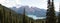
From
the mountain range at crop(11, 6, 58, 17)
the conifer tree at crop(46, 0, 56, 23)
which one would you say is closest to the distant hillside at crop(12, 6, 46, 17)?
the mountain range at crop(11, 6, 58, 17)

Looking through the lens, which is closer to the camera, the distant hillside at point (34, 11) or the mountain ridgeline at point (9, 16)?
the mountain ridgeline at point (9, 16)

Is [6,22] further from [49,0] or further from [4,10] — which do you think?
[49,0]

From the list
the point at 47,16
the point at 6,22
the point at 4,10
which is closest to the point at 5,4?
the point at 4,10

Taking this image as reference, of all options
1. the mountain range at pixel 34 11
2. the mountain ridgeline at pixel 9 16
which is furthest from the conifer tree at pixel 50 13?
the mountain ridgeline at pixel 9 16

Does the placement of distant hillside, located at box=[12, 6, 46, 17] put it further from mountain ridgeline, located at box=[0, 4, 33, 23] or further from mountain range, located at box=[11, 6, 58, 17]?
mountain ridgeline, located at box=[0, 4, 33, 23]

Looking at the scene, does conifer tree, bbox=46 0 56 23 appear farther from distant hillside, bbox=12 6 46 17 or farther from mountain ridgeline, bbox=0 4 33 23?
mountain ridgeline, bbox=0 4 33 23

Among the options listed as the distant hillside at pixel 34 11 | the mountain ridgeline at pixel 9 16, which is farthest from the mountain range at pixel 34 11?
the mountain ridgeline at pixel 9 16

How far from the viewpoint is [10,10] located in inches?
56.0

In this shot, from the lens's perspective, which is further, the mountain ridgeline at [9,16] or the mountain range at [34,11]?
the mountain range at [34,11]

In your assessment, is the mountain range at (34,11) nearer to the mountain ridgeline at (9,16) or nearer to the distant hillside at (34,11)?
the distant hillside at (34,11)

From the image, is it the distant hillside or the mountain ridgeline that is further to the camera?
the distant hillside

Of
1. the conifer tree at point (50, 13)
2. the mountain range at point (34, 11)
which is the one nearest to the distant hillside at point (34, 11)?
the mountain range at point (34, 11)

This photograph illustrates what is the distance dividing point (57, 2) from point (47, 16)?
0.29 m

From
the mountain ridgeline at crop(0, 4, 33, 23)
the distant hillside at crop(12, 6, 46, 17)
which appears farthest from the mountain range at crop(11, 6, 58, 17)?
the mountain ridgeline at crop(0, 4, 33, 23)
